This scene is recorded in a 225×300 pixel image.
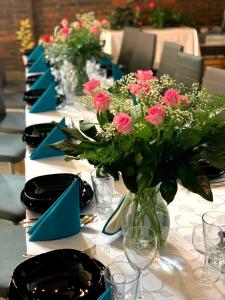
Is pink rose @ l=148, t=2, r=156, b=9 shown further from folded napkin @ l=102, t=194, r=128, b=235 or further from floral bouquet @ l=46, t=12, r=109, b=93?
folded napkin @ l=102, t=194, r=128, b=235

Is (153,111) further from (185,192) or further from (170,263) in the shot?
(185,192)

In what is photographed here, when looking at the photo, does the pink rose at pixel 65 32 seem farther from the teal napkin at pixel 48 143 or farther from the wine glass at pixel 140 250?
the wine glass at pixel 140 250

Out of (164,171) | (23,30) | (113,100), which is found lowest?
(23,30)

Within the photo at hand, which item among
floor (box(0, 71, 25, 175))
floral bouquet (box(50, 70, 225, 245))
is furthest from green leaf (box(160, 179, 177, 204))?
floor (box(0, 71, 25, 175))

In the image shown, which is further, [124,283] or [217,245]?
[217,245]

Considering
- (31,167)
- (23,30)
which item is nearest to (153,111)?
(31,167)

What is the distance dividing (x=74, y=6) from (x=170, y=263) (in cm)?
465

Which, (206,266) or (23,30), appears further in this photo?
(23,30)

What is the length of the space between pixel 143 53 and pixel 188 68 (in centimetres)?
107

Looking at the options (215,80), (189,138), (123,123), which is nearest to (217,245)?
(189,138)

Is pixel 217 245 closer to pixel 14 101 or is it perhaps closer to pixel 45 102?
pixel 45 102

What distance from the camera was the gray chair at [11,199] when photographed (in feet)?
5.98

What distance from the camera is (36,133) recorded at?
199 cm

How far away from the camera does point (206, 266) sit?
1.08 m
